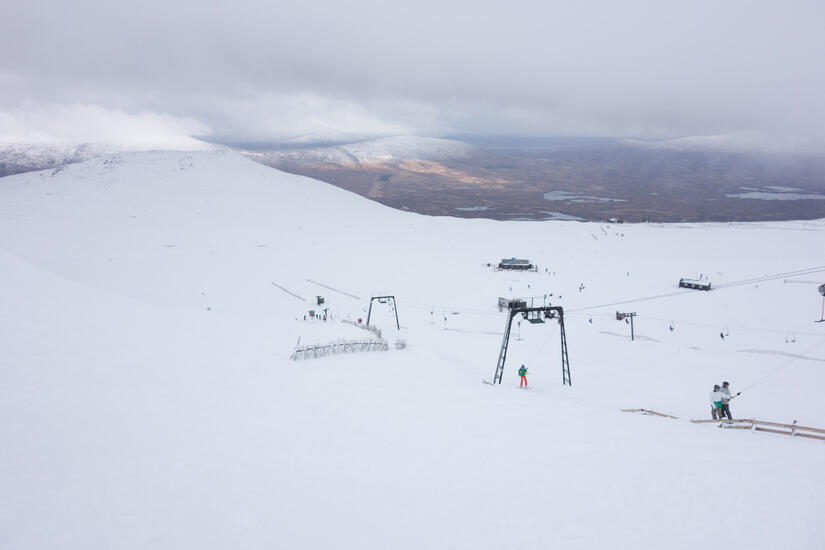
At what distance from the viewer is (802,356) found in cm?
2897

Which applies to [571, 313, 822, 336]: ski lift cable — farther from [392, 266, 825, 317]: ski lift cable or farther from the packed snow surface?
[392, 266, 825, 317]: ski lift cable

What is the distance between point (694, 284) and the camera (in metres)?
50.7

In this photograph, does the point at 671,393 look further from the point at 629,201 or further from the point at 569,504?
the point at 629,201

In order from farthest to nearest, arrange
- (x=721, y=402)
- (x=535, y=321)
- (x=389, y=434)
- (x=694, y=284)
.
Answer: (x=694, y=284) < (x=535, y=321) < (x=721, y=402) < (x=389, y=434)

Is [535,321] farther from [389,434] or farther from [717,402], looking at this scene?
[389,434]

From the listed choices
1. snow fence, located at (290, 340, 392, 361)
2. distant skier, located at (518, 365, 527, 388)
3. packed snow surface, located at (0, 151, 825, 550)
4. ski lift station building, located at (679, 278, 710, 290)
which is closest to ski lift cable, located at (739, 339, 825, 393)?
packed snow surface, located at (0, 151, 825, 550)

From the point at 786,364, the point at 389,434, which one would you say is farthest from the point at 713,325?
the point at 389,434

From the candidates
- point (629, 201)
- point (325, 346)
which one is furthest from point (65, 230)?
point (629, 201)

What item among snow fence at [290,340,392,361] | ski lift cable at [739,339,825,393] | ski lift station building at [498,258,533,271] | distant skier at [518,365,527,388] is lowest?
ski lift cable at [739,339,825,393]

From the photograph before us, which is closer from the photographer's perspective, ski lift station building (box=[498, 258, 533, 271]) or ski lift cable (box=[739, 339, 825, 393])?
ski lift cable (box=[739, 339, 825, 393])

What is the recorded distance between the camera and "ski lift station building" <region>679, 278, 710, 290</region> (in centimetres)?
5006

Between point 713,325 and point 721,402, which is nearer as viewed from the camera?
point 721,402

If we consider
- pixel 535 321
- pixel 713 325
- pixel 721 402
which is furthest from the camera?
pixel 713 325

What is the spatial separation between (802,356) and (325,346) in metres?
31.6
